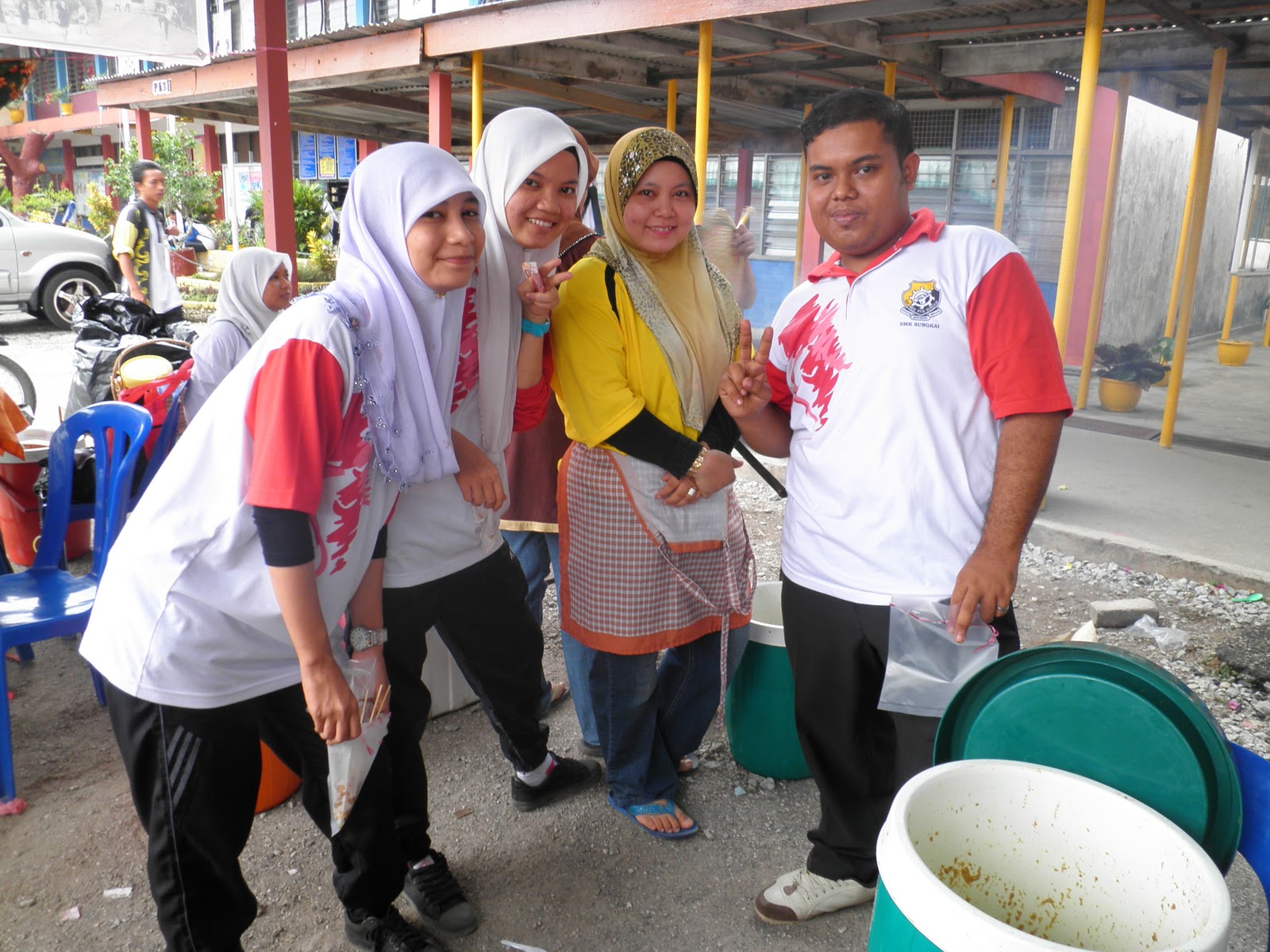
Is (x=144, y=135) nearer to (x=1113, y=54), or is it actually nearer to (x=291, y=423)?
(x=1113, y=54)

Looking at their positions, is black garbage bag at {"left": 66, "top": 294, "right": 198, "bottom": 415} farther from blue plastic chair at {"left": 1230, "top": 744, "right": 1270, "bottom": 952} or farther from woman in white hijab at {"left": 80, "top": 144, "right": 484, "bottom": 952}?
blue plastic chair at {"left": 1230, "top": 744, "right": 1270, "bottom": 952}

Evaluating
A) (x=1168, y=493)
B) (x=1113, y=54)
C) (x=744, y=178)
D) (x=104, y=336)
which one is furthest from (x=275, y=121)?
(x=744, y=178)

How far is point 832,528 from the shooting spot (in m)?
1.76

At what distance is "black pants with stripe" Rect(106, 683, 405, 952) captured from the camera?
1.52m

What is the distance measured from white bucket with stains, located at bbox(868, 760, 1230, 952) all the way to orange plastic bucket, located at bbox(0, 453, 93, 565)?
136 inches

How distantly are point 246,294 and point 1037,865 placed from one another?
10.7 feet

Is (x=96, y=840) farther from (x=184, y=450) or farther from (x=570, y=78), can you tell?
(x=570, y=78)

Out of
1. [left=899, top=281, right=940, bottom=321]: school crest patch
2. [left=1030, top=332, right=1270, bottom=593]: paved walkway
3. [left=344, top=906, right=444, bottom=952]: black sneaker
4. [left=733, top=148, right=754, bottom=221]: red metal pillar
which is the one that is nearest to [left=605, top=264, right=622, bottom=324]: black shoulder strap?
[left=899, top=281, right=940, bottom=321]: school crest patch

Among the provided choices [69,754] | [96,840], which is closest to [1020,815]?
[96,840]

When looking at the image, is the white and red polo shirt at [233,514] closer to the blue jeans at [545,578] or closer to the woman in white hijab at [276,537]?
the woman in white hijab at [276,537]

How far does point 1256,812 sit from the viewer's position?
1164mm

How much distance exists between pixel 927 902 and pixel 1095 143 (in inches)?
371

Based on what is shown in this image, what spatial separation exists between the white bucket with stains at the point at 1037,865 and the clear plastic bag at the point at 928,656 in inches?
16.1

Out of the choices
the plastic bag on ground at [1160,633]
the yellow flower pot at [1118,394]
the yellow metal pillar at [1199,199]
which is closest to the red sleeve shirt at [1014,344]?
the plastic bag on ground at [1160,633]
